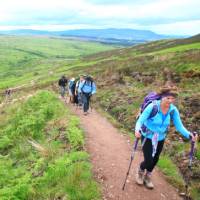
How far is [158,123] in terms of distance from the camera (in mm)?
8547

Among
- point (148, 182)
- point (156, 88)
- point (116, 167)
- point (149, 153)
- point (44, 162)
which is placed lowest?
point (156, 88)

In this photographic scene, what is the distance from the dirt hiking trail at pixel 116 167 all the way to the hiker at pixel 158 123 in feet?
2.98

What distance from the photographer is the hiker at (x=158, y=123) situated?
8352 millimetres

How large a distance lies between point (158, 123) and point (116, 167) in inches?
125

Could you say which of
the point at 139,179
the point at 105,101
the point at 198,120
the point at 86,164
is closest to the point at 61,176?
the point at 86,164

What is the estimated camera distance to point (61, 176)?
33.1ft

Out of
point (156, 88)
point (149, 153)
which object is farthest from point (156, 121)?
point (156, 88)

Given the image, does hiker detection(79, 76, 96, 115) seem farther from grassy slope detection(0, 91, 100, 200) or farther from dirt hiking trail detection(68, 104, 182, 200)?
dirt hiking trail detection(68, 104, 182, 200)

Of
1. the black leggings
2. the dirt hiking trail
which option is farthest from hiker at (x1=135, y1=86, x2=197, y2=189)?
the dirt hiking trail

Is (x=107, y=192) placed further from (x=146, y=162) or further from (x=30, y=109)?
(x=30, y=109)

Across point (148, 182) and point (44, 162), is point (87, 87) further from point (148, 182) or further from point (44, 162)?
point (148, 182)

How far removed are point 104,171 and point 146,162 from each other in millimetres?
2036

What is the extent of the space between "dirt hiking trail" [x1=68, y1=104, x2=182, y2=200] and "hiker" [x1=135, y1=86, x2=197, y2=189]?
2.98 ft

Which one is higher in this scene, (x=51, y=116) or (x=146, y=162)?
(x=146, y=162)
